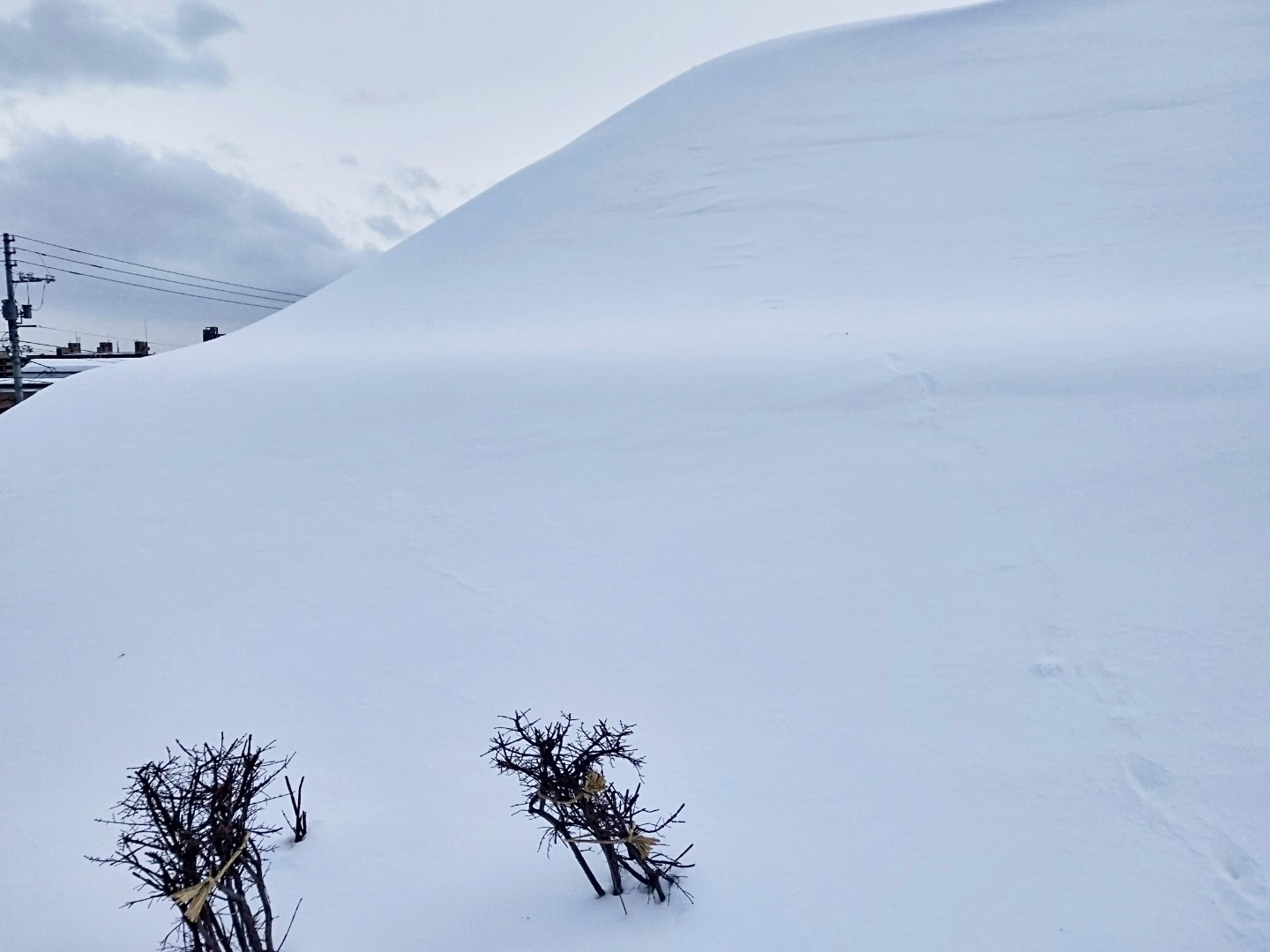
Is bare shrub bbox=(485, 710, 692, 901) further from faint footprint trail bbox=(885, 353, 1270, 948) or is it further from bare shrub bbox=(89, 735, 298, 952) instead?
faint footprint trail bbox=(885, 353, 1270, 948)

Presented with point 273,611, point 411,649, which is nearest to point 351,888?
point 411,649

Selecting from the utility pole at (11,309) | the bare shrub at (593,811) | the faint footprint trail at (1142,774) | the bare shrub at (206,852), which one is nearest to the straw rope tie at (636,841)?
the bare shrub at (593,811)

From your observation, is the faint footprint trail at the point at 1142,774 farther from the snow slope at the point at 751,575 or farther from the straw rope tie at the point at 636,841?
the straw rope tie at the point at 636,841

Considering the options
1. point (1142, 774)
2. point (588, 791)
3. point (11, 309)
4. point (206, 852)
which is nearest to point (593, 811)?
point (588, 791)

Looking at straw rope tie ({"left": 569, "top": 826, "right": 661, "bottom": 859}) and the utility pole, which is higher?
the utility pole

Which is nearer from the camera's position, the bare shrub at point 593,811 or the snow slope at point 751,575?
the bare shrub at point 593,811

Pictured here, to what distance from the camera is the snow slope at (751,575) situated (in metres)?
2.71

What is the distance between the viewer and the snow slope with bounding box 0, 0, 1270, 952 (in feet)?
8.91

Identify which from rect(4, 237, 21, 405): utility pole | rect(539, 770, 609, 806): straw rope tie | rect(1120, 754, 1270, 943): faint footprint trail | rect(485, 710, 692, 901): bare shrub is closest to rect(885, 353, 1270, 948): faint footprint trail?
rect(1120, 754, 1270, 943): faint footprint trail

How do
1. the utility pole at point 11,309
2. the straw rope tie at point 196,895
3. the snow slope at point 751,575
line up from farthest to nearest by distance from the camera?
the utility pole at point 11,309 < the snow slope at point 751,575 < the straw rope tie at point 196,895

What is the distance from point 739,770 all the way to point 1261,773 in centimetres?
171

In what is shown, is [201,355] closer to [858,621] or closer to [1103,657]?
[858,621]

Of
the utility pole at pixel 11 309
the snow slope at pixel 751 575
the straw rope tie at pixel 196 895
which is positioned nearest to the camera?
the straw rope tie at pixel 196 895

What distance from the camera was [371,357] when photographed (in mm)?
7895
